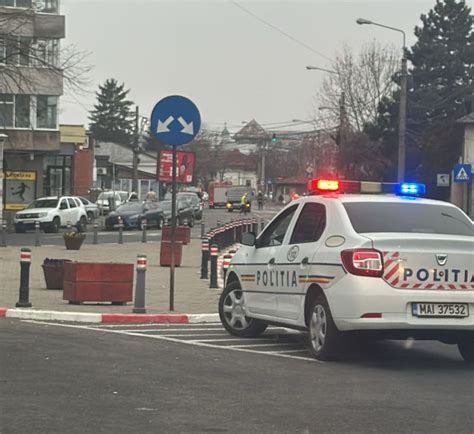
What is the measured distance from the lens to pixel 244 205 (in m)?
65.6

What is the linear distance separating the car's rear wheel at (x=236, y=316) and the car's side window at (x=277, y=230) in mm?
682

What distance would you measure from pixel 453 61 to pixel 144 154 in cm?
7498

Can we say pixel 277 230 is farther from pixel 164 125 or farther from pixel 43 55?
pixel 43 55

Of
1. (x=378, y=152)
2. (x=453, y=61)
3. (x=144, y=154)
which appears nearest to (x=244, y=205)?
(x=378, y=152)

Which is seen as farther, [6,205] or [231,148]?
[231,148]

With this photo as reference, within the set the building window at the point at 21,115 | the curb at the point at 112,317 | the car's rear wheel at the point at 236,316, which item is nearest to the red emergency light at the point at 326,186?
the car's rear wheel at the point at 236,316

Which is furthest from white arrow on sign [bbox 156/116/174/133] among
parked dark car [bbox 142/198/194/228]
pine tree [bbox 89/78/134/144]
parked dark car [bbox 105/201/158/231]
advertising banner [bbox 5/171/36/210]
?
pine tree [bbox 89/78/134/144]

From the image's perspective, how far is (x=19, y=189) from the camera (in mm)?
50688

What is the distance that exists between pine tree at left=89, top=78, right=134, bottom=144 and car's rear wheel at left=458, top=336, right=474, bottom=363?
439 feet

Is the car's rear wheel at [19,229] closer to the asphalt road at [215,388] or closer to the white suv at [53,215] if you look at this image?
the white suv at [53,215]

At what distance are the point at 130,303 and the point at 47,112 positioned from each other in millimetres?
38074

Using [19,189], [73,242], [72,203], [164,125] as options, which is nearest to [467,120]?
[72,203]

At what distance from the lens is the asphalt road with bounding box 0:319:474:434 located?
6.57m

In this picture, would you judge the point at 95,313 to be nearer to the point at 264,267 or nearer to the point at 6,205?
the point at 264,267
